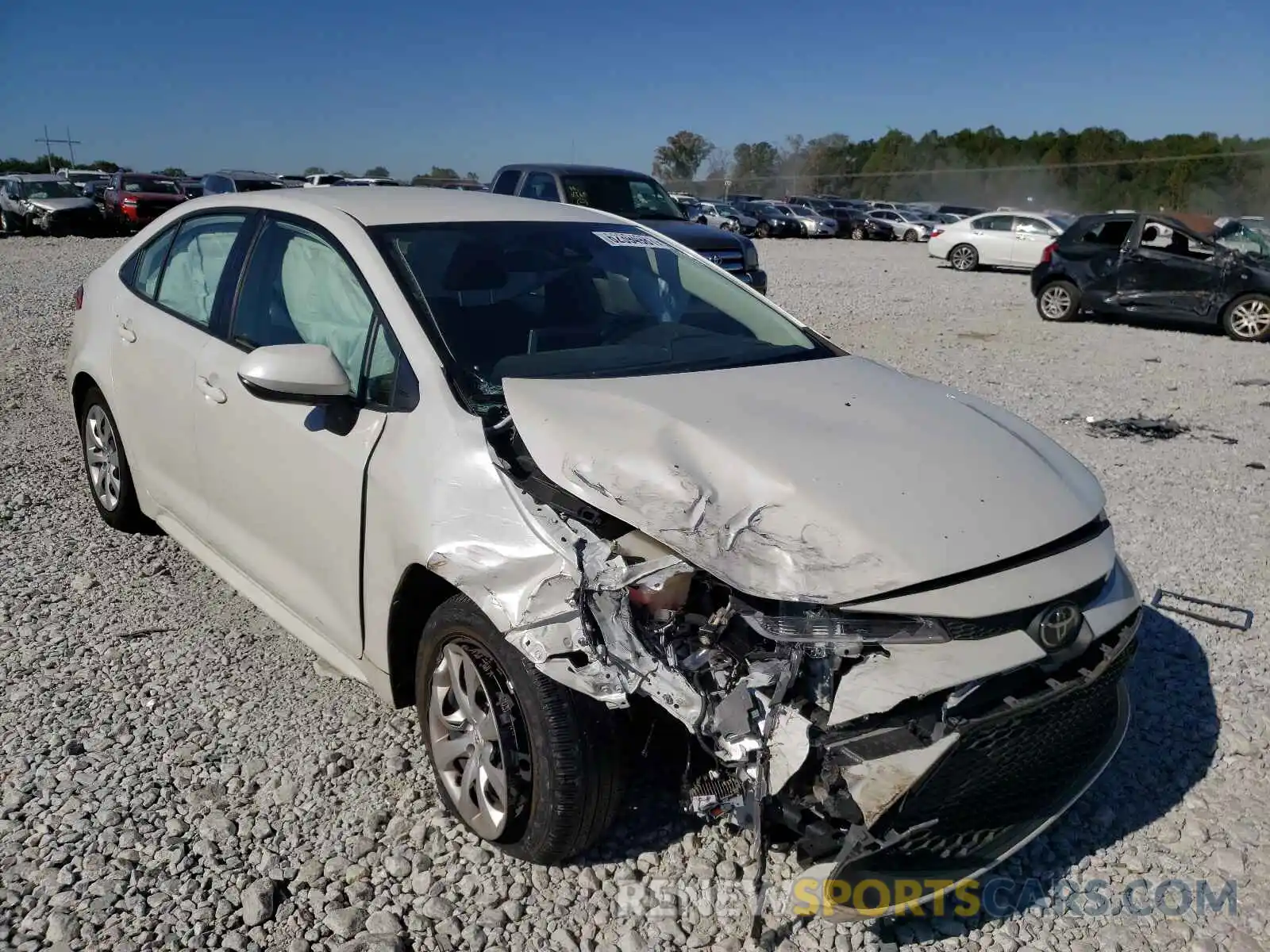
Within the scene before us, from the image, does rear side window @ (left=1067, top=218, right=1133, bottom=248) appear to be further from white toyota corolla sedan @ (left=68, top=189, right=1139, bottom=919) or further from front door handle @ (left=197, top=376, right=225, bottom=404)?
front door handle @ (left=197, top=376, right=225, bottom=404)

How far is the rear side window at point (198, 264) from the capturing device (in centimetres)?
389

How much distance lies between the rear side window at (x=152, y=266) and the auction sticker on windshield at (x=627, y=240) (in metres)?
2.01

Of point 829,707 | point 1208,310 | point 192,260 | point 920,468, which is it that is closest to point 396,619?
point 829,707

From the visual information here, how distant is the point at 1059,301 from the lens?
563 inches

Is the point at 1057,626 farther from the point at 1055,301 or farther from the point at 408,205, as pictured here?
the point at 1055,301

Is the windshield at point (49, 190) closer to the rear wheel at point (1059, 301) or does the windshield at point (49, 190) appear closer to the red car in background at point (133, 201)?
the red car in background at point (133, 201)

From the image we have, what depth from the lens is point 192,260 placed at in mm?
4156

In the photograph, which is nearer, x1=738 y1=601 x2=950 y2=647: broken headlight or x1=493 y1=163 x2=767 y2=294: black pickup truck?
x1=738 y1=601 x2=950 y2=647: broken headlight

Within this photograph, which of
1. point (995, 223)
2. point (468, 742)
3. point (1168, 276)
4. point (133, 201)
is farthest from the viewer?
point (133, 201)

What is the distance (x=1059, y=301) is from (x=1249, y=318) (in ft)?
8.00

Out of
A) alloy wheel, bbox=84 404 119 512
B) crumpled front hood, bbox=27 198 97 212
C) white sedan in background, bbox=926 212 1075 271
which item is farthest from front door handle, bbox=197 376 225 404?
crumpled front hood, bbox=27 198 97 212

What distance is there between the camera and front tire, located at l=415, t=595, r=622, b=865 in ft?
8.04

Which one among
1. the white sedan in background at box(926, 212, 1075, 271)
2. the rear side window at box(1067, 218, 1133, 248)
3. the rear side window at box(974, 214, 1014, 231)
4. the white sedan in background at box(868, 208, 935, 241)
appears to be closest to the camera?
the rear side window at box(1067, 218, 1133, 248)

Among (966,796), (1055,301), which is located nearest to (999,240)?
(1055,301)
